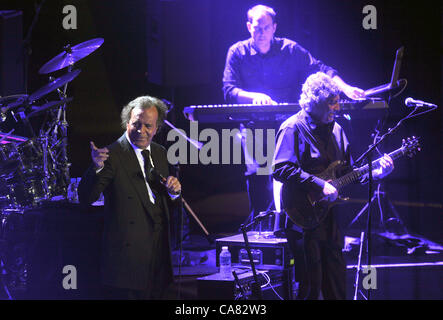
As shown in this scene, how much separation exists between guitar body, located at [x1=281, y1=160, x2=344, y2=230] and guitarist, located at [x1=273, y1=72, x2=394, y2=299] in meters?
0.04

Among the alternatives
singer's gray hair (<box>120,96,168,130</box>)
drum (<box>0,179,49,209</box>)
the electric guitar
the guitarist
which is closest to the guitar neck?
the electric guitar

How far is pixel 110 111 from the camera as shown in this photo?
7.08 metres

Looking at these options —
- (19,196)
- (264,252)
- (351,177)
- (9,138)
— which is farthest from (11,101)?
(351,177)

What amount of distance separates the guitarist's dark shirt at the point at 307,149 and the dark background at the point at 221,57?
3255mm

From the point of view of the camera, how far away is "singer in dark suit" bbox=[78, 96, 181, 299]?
3.57m

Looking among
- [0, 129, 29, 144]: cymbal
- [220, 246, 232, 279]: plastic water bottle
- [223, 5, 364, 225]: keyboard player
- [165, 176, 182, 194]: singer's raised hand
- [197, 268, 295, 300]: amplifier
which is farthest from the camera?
[223, 5, 364, 225]: keyboard player

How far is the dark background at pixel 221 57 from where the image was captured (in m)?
6.91

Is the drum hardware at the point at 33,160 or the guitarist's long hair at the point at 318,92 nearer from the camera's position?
the guitarist's long hair at the point at 318,92

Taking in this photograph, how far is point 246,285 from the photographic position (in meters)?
4.07

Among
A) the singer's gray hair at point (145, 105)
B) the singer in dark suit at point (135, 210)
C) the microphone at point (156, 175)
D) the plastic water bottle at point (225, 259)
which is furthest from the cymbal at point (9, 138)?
the plastic water bottle at point (225, 259)

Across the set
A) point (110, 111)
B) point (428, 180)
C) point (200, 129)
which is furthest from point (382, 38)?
point (110, 111)

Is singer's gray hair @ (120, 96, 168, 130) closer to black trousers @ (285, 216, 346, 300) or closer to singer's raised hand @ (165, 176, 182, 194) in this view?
singer's raised hand @ (165, 176, 182, 194)

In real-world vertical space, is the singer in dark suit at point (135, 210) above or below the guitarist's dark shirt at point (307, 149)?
below

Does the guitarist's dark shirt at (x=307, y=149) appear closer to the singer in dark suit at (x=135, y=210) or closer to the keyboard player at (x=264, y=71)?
the singer in dark suit at (x=135, y=210)
